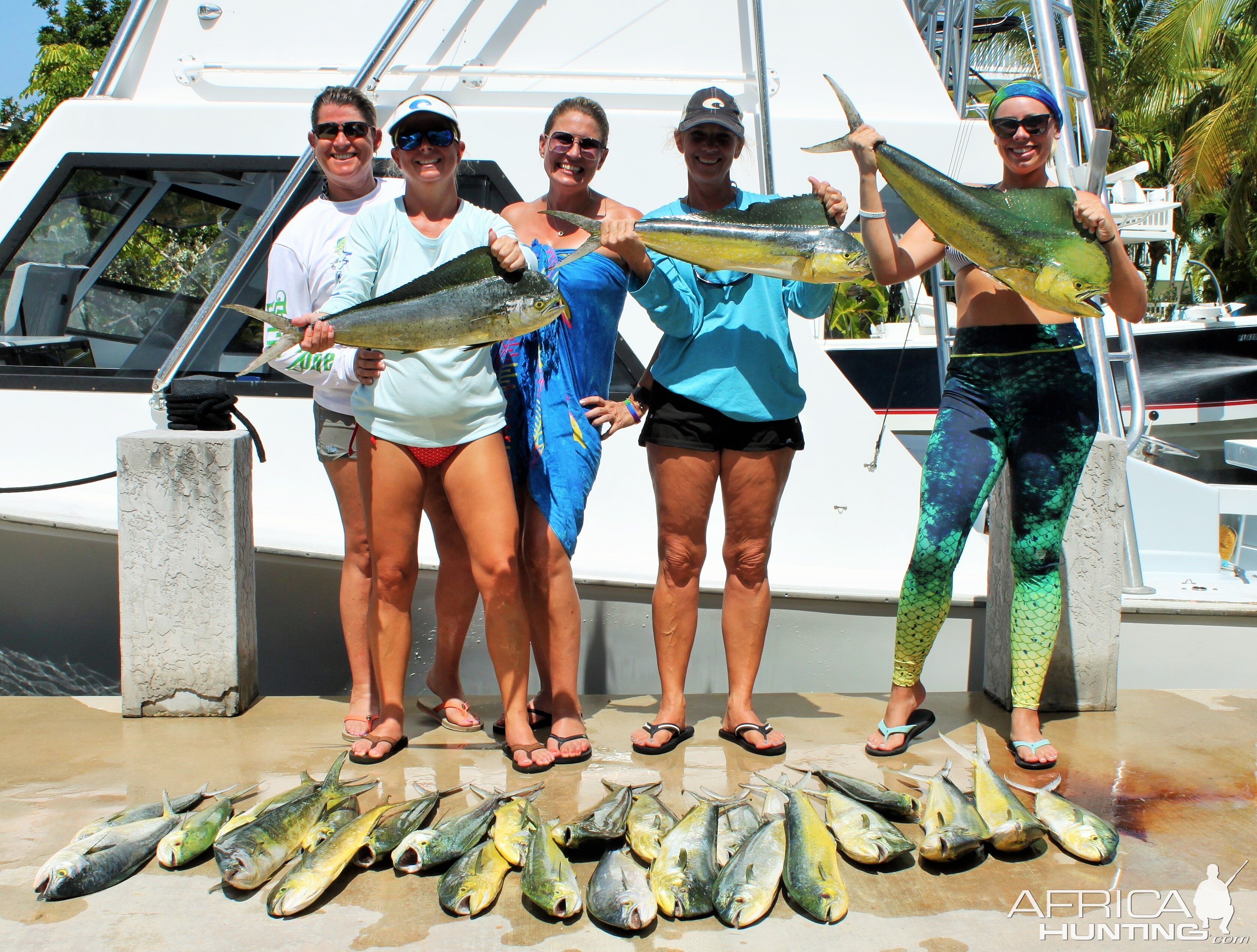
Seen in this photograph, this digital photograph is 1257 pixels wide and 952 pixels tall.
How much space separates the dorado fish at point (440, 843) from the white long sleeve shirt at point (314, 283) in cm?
134

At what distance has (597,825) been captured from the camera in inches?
93.7

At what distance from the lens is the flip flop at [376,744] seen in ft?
9.73

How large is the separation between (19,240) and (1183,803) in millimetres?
5266

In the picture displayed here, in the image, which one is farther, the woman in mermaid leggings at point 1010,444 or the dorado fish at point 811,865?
the woman in mermaid leggings at point 1010,444

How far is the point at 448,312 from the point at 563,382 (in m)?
0.54

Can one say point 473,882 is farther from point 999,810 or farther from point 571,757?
point 999,810

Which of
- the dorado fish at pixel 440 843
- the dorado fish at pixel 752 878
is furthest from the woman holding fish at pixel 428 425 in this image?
the dorado fish at pixel 752 878

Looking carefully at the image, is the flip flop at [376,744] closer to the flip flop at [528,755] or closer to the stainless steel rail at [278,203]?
the flip flop at [528,755]

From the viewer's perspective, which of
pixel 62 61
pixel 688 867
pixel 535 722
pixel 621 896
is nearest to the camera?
pixel 621 896

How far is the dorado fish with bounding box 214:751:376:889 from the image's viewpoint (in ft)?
7.38

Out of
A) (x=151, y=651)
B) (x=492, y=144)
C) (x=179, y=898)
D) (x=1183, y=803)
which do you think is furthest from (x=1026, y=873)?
(x=492, y=144)

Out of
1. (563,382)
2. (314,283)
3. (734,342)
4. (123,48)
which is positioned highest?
(123,48)

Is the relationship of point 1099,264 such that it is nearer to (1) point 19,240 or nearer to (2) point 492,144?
(2) point 492,144

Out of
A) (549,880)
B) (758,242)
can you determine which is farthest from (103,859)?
(758,242)
